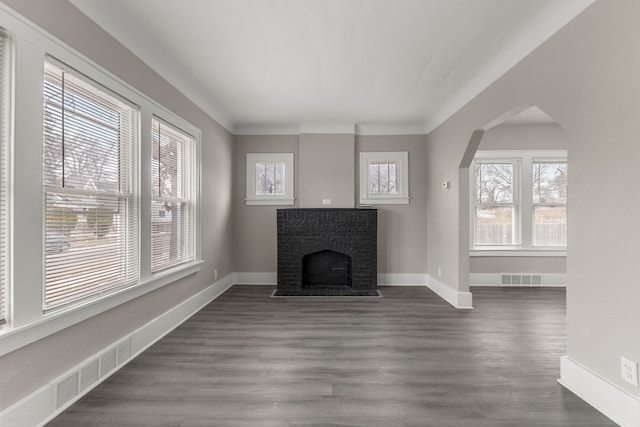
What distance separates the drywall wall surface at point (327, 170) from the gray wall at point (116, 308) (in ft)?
5.00

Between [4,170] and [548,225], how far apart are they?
21.6 feet

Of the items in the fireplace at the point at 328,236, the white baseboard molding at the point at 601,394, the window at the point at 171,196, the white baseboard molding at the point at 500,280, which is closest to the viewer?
the white baseboard molding at the point at 601,394

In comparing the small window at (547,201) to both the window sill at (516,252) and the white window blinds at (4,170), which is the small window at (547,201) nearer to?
the window sill at (516,252)

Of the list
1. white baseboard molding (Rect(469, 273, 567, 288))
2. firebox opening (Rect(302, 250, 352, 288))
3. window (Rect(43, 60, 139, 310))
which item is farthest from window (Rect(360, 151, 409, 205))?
window (Rect(43, 60, 139, 310))

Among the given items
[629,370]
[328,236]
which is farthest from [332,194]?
[629,370]

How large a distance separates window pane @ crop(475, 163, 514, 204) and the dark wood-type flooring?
207 cm

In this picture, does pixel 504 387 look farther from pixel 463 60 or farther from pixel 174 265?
pixel 174 265

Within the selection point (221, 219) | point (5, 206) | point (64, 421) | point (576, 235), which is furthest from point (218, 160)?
point (576, 235)

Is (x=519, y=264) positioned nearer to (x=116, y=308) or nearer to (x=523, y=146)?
(x=523, y=146)

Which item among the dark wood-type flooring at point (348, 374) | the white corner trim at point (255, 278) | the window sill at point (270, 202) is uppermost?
the window sill at point (270, 202)

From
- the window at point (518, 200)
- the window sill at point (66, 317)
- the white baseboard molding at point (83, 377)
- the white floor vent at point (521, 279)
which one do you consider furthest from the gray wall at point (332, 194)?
the window sill at point (66, 317)

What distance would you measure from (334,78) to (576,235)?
2.65m

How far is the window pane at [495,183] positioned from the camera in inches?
209

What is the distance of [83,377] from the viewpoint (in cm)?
210
